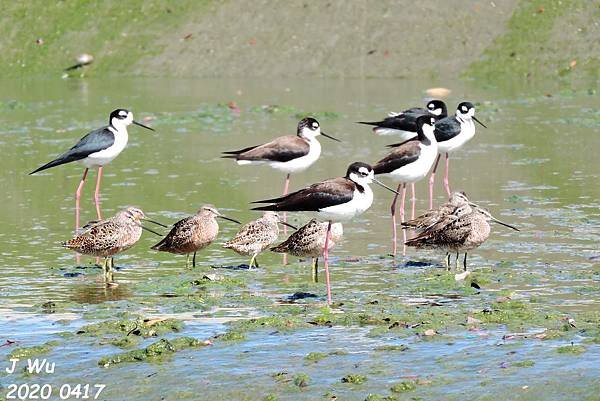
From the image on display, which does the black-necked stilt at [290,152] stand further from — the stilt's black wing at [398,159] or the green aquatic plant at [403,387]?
the green aquatic plant at [403,387]

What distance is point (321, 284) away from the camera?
14.7 metres

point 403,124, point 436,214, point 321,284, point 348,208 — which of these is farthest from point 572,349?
point 403,124

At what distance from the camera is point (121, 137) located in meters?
21.7

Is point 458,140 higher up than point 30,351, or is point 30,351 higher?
point 458,140

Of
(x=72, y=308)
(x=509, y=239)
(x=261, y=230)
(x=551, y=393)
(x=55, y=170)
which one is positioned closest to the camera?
(x=551, y=393)

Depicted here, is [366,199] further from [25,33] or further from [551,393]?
[25,33]

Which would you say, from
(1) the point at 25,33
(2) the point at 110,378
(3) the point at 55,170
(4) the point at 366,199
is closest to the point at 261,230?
(4) the point at 366,199

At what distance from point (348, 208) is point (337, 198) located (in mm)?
193

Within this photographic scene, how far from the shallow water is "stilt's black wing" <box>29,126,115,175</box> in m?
0.92

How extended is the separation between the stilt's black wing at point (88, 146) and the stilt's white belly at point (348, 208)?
304 inches

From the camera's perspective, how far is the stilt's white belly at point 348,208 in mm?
14367

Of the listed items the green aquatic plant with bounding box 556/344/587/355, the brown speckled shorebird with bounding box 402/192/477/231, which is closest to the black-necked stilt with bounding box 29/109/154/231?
the brown speckled shorebird with bounding box 402/192/477/231

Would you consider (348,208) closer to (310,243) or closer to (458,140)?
(310,243)

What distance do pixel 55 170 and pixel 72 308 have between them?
13.0 metres
